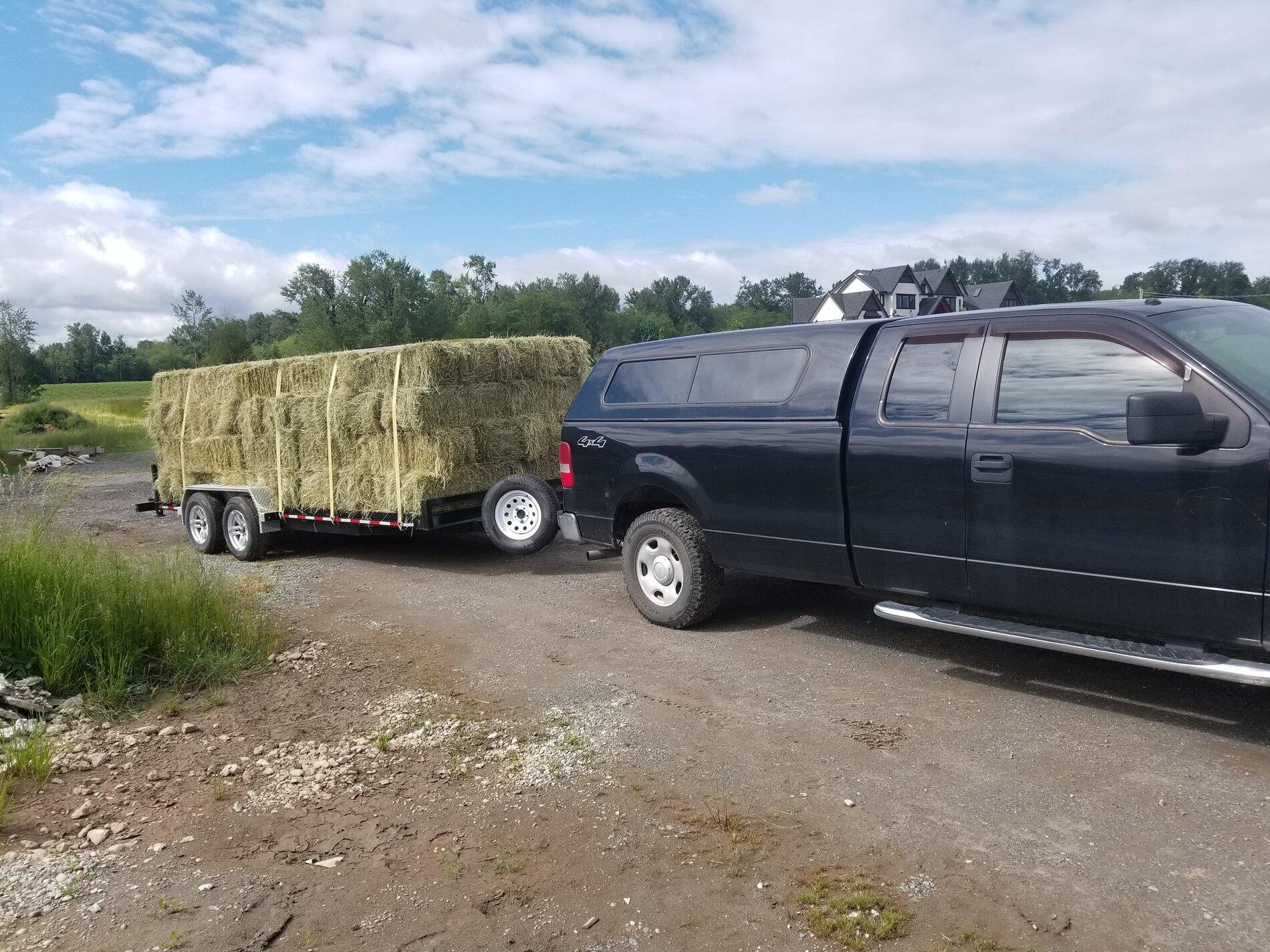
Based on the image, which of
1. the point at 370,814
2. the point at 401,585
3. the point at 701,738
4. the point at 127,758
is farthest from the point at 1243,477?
the point at 401,585

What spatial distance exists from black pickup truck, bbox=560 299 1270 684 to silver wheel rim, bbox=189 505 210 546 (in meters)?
7.41

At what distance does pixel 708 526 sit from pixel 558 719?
6.32 feet

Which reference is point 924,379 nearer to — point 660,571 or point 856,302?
point 660,571

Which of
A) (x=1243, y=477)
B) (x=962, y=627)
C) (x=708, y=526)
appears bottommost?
(x=962, y=627)

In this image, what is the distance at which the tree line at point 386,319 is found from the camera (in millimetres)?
49438

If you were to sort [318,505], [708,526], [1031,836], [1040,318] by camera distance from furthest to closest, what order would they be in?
[318,505] → [708,526] → [1040,318] → [1031,836]

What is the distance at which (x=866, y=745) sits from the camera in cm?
474

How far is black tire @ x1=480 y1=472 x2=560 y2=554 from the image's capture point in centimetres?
890

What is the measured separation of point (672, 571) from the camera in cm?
692

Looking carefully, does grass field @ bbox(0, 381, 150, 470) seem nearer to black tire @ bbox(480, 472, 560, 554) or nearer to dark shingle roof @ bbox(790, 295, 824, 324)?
black tire @ bbox(480, 472, 560, 554)

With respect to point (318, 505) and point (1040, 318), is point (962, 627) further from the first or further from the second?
point (318, 505)

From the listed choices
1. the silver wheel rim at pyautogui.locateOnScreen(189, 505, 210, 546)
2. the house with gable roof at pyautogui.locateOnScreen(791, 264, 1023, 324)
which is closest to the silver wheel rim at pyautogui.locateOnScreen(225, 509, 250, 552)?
the silver wheel rim at pyautogui.locateOnScreen(189, 505, 210, 546)

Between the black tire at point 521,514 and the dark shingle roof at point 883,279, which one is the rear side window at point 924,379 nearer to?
the black tire at point 521,514

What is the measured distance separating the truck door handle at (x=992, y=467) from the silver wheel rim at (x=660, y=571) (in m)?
2.35
